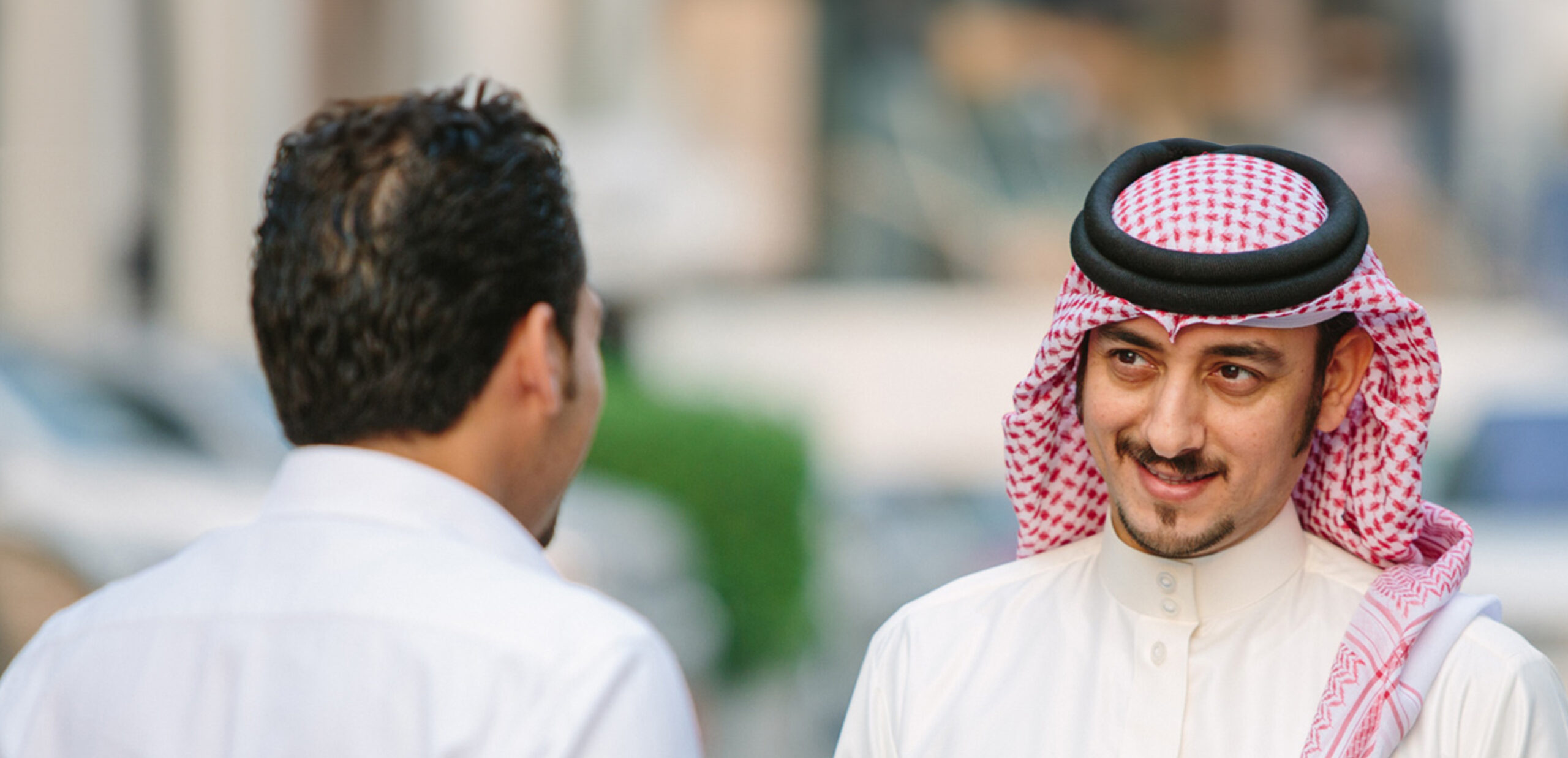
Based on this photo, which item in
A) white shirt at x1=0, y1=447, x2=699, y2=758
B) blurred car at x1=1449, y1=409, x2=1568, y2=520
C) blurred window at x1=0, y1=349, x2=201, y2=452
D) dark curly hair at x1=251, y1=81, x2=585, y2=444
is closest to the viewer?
white shirt at x1=0, y1=447, x2=699, y2=758

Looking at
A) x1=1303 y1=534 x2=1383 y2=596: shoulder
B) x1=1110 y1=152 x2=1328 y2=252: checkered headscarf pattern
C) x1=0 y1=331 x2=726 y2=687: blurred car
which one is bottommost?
x1=0 y1=331 x2=726 y2=687: blurred car

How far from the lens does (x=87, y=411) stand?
21.4ft

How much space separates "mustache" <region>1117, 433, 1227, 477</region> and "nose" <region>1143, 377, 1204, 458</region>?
0.01 meters

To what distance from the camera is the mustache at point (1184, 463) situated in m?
2.21

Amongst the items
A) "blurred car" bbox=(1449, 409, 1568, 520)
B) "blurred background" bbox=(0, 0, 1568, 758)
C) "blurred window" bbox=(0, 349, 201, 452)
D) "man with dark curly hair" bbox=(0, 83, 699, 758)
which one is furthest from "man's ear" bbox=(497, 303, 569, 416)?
"blurred car" bbox=(1449, 409, 1568, 520)

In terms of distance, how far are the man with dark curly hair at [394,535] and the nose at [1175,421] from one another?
0.72 m

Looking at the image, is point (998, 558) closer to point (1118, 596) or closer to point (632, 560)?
point (632, 560)

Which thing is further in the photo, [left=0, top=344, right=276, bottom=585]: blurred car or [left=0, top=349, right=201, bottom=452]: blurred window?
[left=0, top=349, right=201, bottom=452]: blurred window

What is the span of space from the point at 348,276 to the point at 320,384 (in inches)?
5.1

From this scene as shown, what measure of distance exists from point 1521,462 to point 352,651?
768 cm

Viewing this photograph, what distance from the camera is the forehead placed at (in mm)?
2195

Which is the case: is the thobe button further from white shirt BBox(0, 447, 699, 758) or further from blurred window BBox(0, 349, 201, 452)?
blurred window BBox(0, 349, 201, 452)

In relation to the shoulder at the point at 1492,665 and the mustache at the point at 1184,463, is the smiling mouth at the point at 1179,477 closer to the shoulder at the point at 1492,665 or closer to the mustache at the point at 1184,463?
the mustache at the point at 1184,463

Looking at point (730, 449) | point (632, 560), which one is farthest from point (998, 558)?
point (632, 560)
